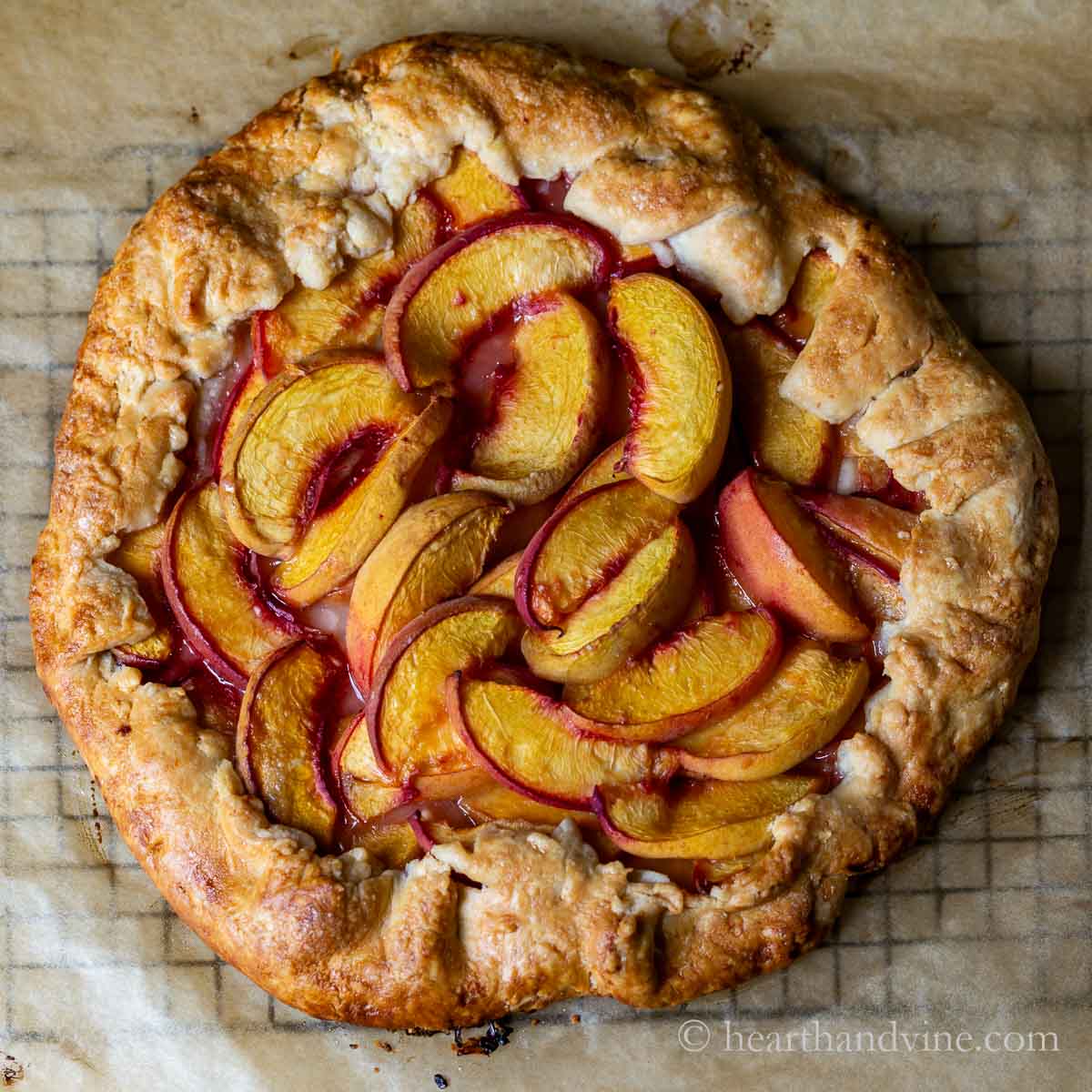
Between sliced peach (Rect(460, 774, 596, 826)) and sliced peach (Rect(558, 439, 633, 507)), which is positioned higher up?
sliced peach (Rect(558, 439, 633, 507))

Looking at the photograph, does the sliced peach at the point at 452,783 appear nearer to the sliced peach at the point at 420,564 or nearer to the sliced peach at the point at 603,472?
the sliced peach at the point at 420,564

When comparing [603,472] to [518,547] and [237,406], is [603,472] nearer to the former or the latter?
[518,547]

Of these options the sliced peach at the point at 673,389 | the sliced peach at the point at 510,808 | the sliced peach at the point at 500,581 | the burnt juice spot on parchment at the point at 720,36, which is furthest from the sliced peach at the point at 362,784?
the burnt juice spot on parchment at the point at 720,36

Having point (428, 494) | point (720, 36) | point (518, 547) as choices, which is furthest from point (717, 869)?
point (720, 36)

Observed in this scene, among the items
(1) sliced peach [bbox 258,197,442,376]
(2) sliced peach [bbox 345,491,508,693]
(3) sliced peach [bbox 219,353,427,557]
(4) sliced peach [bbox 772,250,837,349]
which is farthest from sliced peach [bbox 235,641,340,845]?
(4) sliced peach [bbox 772,250,837,349]

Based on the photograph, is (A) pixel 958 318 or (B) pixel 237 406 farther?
(A) pixel 958 318

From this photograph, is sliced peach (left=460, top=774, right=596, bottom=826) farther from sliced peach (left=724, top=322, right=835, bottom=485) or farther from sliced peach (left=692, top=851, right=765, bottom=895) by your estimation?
sliced peach (left=724, top=322, right=835, bottom=485)

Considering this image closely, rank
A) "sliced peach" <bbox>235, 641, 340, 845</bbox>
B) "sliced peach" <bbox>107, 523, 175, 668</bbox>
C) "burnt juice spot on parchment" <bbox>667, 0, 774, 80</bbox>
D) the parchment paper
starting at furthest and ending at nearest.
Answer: "burnt juice spot on parchment" <bbox>667, 0, 774, 80</bbox>
the parchment paper
"sliced peach" <bbox>107, 523, 175, 668</bbox>
"sliced peach" <bbox>235, 641, 340, 845</bbox>

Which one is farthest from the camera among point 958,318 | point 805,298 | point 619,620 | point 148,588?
point 958,318

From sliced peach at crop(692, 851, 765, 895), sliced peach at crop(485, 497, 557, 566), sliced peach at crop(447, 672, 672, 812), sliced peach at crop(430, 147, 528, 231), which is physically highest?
sliced peach at crop(430, 147, 528, 231)
